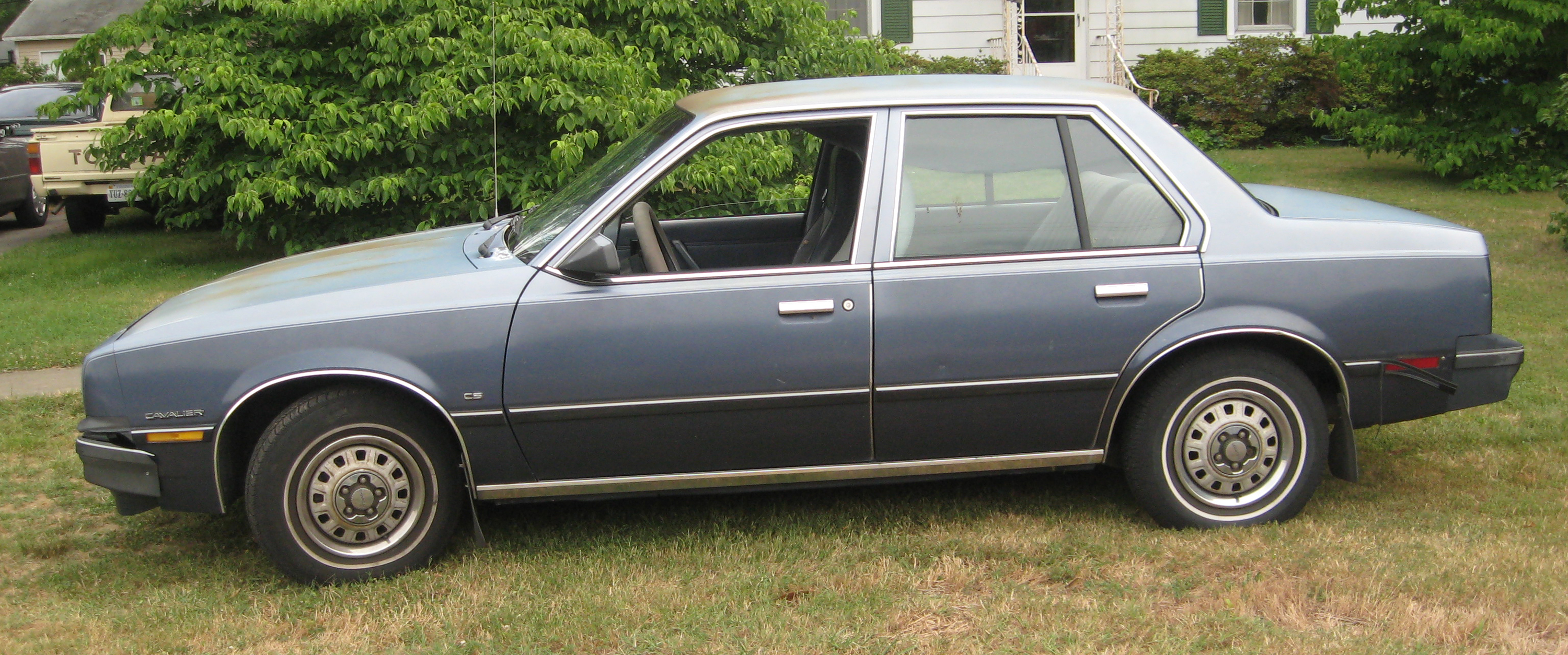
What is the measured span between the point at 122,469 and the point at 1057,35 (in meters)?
16.5

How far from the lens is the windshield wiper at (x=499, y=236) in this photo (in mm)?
4441

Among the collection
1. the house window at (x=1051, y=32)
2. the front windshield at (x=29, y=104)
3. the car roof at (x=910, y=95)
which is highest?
the house window at (x=1051, y=32)

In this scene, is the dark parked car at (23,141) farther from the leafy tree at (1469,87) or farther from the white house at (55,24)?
the white house at (55,24)

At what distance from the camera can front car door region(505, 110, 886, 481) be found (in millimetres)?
4156

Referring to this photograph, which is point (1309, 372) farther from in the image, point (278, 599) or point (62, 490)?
point (62, 490)

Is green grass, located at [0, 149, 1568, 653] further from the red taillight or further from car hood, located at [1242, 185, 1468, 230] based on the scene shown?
car hood, located at [1242, 185, 1468, 230]

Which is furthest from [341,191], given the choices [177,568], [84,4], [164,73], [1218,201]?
[84,4]

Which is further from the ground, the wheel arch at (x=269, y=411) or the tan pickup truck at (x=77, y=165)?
the tan pickup truck at (x=77, y=165)

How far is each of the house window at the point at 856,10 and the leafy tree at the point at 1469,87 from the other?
22.0ft

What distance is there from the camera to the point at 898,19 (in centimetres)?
1817

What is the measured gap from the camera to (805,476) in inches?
173

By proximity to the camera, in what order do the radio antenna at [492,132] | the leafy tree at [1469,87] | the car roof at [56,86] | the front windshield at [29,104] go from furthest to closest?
the car roof at [56,86]
the front windshield at [29,104]
the leafy tree at [1469,87]
the radio antenna at [492,132]

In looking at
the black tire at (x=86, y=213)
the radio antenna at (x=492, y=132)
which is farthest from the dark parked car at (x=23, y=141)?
the radio antenna at (x=492, y=132)

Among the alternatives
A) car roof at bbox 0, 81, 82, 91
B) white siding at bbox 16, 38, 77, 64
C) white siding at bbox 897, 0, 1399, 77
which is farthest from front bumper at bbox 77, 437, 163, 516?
white siding at bbox 16, 38, 77, 64
